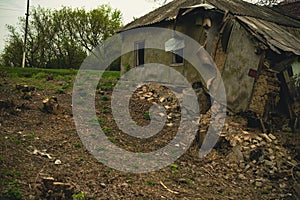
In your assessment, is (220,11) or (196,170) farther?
(220,11)

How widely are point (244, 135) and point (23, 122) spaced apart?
5.71 meters

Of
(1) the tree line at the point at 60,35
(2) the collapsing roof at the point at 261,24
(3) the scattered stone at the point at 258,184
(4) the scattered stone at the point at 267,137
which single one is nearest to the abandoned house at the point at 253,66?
(2) the collapsing roof at the point at 261,24

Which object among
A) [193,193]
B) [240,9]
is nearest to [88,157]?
[193,193]

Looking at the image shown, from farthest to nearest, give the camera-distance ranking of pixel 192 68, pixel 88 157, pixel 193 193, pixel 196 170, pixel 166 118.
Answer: pixel 192 68, pixel 166 118, pixel 196 170, pixel 88 157, pixel 193 193

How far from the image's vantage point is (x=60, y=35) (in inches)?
1239

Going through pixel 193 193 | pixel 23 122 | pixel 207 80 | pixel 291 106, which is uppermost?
pixel 207 80

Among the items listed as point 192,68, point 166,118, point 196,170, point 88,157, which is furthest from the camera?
point 192,68

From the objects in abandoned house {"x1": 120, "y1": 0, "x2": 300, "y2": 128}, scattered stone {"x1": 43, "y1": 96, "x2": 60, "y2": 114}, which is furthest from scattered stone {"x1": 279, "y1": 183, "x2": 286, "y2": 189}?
scattered stone {"x1": 43, "y1": 96, "x2": 60, "y2": 114}

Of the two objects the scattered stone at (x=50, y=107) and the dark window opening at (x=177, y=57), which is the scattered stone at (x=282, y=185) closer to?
the scattered stone at (x=50, y=107)

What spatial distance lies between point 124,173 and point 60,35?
28.4 meters

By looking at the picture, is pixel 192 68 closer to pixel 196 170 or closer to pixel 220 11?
pixel 220 11

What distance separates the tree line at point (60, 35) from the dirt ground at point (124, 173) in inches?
898

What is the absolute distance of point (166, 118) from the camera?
9.13 metres

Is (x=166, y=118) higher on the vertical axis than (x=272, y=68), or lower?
lower
